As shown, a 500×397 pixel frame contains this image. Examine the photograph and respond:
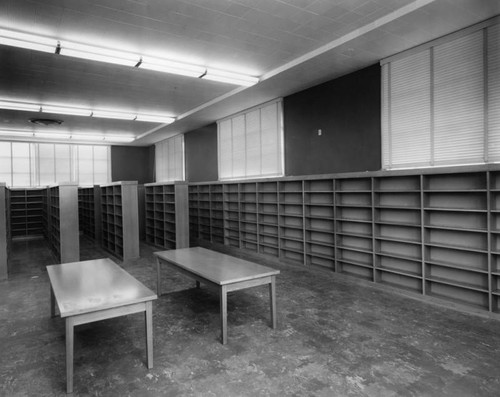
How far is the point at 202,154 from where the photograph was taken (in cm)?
1035

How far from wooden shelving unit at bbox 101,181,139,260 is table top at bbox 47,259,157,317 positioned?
10.1 feet

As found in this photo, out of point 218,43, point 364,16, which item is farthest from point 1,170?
point 364,16

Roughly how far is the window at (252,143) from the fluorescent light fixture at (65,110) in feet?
11.2

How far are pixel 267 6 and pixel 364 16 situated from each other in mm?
1213

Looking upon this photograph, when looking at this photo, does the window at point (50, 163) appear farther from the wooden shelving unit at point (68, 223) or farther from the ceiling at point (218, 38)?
the wooden shelving unit at point (68, 223)

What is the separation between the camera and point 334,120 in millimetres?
6020

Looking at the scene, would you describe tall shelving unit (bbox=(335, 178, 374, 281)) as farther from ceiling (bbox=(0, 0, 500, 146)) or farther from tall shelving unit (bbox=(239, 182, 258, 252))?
tall shelving unit (bbox=(239, 182, 258, 252))

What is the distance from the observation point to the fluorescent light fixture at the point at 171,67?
5207 mm

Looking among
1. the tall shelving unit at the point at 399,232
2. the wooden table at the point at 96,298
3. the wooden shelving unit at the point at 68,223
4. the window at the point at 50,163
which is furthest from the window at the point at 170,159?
the wooden table at the point at 96,298

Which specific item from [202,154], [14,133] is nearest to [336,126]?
[202,154]

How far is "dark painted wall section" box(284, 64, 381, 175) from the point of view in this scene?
540 cm

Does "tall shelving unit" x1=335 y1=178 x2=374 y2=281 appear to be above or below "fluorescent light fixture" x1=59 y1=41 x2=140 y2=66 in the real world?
below

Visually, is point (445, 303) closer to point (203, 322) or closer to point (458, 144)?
point (458, 144)

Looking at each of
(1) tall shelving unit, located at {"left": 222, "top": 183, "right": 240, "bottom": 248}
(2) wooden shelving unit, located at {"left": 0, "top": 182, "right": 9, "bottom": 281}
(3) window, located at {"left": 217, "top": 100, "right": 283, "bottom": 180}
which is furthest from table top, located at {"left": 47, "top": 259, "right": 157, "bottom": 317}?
(3) window, located at {"left": 217, "top": 100, "right": 283, "bottom": 180}
